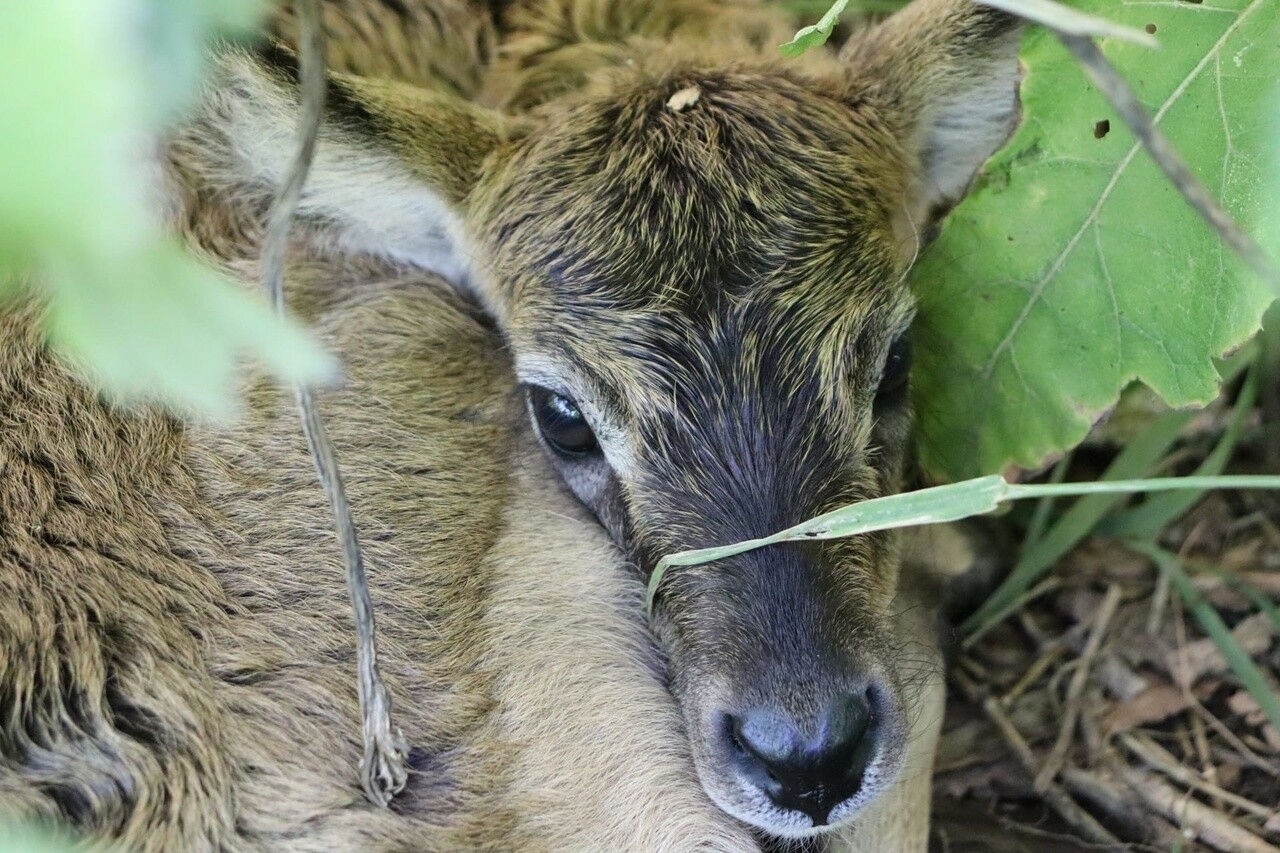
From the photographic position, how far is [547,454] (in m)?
3.32

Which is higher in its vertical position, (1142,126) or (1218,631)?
(1142,126)

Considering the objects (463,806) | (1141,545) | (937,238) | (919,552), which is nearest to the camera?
(463,806)

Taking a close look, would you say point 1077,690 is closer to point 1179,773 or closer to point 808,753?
point 1179,773

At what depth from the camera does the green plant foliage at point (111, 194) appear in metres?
1.07

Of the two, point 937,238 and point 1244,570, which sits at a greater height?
point 937,238

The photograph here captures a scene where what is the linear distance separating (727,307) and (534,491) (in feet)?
2.66

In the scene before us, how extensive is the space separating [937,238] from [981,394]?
1.49 ft

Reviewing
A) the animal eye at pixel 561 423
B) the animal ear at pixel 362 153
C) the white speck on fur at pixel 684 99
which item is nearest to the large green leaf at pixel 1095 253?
the white speck on fur at pixel 684 99

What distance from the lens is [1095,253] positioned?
10.2 feet

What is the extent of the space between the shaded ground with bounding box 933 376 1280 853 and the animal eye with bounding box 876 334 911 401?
48.6 inches

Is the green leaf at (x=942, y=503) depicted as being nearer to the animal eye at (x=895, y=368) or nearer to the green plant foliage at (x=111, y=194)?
the animal eye at (x=895, y=368)

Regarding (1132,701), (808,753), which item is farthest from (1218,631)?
(808,753)

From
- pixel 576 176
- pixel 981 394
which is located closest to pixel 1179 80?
pixel 981 394

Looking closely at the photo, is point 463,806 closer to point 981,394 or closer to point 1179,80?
point 981,394
